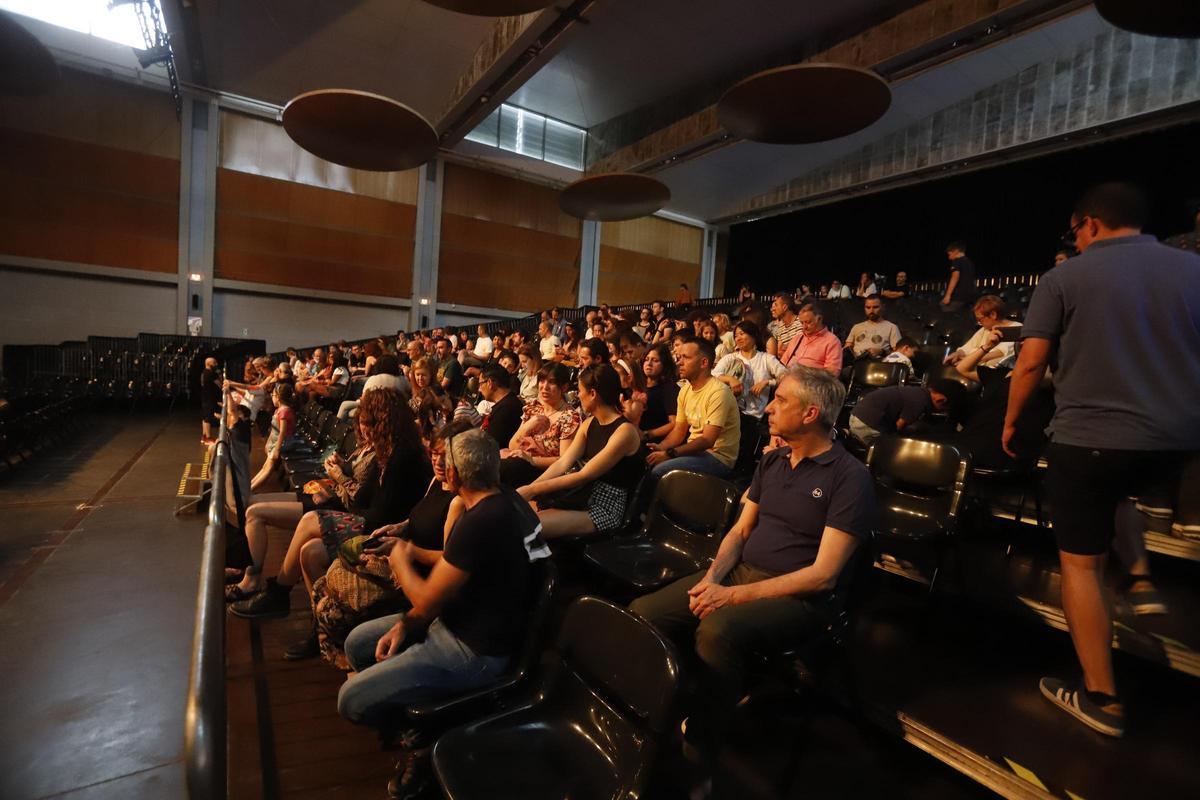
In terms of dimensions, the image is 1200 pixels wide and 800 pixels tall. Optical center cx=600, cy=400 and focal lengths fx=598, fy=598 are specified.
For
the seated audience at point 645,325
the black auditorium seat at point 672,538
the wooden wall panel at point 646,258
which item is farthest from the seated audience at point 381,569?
the wooden wall panel at point 646,258

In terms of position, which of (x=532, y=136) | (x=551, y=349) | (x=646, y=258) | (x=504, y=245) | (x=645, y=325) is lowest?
(x=551, y=349)

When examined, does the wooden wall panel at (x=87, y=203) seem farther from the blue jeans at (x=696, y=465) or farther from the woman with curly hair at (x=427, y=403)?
the blue jeans at (x=696, y=465)

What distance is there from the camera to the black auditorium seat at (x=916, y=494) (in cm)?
248

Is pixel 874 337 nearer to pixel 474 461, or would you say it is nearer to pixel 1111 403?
pixel 1111 403

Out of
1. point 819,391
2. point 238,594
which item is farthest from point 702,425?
point 238,594

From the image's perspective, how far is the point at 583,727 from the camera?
1.58 meters

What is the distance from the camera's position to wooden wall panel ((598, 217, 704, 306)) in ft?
63.4

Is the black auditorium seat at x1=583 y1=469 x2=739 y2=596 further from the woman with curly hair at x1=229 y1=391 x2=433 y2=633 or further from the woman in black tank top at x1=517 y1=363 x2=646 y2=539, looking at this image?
the woman with curly hair at x1=229 y1=391 x2=433 y2=633

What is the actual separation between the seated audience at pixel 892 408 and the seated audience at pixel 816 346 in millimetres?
637

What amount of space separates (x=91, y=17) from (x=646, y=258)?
1444cm

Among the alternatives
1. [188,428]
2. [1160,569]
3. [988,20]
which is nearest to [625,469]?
[1160,569]

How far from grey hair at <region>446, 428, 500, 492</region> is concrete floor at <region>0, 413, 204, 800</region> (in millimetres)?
1484

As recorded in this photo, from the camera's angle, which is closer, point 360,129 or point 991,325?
point 991,325

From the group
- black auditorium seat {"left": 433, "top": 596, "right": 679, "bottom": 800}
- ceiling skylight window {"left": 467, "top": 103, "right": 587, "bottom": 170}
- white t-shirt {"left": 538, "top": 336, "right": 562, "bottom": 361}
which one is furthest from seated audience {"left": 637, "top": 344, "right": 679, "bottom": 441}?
ceiling skylight window {"left": 467, "top": 103, "right": 587, "bottom": 170}
